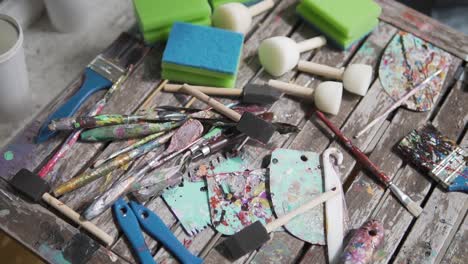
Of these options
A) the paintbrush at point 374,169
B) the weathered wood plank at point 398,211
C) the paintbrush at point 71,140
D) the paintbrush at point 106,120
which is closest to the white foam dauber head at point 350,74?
the paintbrush at point 374,169

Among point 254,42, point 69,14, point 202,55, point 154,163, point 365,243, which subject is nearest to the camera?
point 365,243

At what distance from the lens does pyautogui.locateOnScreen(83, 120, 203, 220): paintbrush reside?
1077 mm

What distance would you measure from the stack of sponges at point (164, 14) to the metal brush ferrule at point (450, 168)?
62cm

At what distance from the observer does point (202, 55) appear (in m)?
1.26

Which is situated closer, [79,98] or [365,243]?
[365,243]

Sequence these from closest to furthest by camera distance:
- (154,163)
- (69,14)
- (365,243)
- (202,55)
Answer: (365,243) < (154,163) < (202,55) < (69,14)

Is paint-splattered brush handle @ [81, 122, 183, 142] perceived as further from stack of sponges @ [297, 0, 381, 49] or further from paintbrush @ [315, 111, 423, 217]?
stack of sponges @ [297, 0, 381, 49]

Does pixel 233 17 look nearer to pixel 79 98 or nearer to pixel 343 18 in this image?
pixel 343 18

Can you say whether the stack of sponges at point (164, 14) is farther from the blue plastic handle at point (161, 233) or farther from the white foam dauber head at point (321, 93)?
the blue plastic handle at point (161, 233)

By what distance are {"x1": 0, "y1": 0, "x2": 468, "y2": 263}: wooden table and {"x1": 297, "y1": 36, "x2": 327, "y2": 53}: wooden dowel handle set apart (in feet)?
0.06

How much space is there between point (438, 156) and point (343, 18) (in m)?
0.38

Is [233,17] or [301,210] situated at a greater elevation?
[233,17]

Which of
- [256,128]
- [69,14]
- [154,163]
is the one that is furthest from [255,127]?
[69,14]

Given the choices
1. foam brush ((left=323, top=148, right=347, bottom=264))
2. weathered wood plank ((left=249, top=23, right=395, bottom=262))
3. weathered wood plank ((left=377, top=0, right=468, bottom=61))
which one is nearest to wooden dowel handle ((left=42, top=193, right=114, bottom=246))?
weathered wood plank ((left=249, top=23, right=395, bottom=262))
